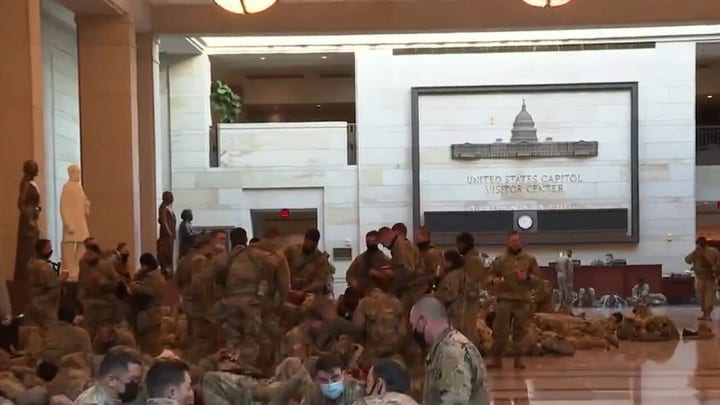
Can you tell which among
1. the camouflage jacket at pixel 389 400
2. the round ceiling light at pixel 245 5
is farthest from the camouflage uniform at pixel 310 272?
the camouflage jacket at pixel 389 400

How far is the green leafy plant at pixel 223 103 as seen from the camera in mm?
28453

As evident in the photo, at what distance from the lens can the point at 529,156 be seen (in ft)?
90.4

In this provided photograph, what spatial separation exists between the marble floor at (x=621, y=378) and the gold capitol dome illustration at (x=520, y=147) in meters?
12.7

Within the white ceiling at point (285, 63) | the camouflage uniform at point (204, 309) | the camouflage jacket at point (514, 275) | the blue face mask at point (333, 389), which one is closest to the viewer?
the blue face mask at point (333, 389)

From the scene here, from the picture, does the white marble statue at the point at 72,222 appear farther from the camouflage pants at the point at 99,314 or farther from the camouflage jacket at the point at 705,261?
the camouflage jacket at the point at 705,261

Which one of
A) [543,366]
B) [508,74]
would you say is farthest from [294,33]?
[543,366]

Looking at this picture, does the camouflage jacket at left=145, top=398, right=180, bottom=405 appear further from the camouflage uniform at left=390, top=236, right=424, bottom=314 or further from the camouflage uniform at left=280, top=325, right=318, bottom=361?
the camouflage uniform at left=390, top=236, right=424, bottom=314

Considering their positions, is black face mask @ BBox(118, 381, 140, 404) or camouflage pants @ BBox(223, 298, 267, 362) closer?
black face mask @ BBox(118, 381, 140, 404)

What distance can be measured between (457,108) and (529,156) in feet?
7.82

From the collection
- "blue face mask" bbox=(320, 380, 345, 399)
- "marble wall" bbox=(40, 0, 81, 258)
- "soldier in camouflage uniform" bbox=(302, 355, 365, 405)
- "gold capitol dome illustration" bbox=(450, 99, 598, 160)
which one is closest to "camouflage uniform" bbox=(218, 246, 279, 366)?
"soldier in camouflage uniform" bbox=(302, 355, 365, 405)

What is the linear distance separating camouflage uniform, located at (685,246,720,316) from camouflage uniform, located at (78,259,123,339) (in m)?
11.9

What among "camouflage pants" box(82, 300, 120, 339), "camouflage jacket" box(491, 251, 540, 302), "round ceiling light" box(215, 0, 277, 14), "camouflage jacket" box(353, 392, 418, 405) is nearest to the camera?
"camouflage jacket" box(353, 392, 418, 405)

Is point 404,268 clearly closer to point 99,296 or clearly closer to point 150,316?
point 150,316

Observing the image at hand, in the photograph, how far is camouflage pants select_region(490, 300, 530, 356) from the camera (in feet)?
41.7
